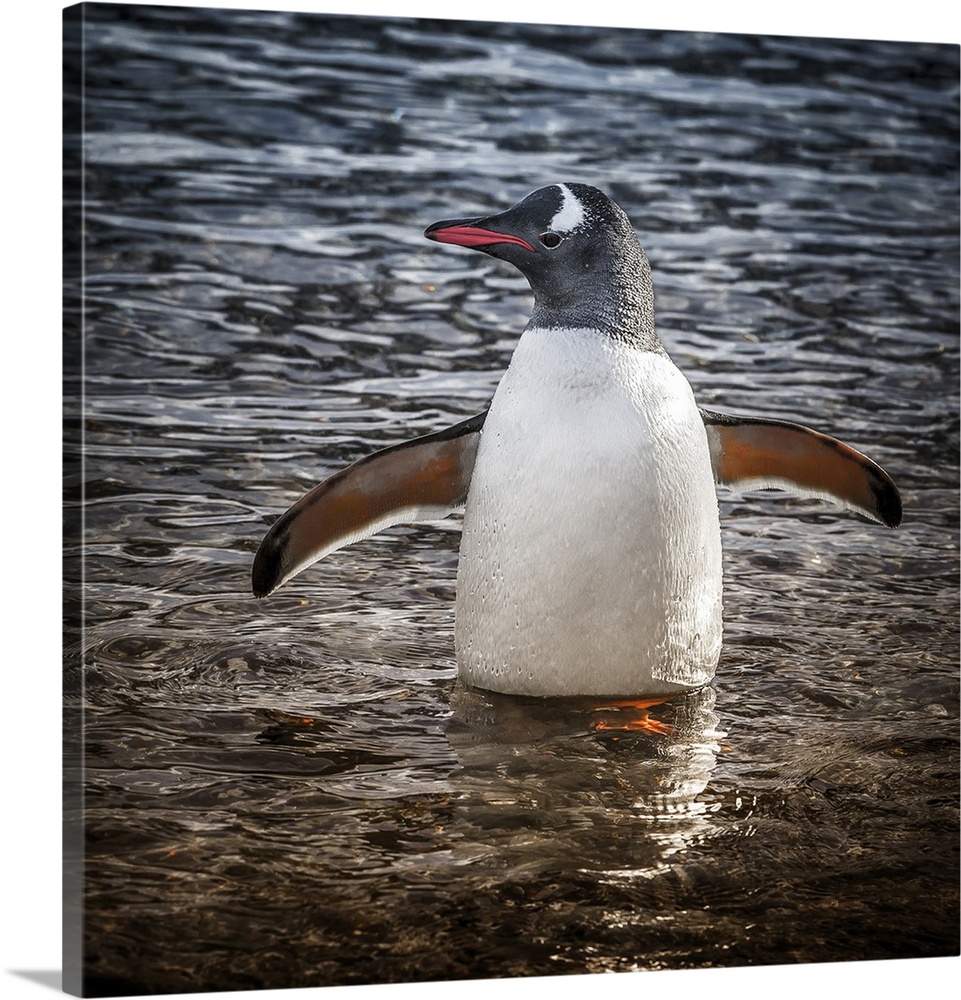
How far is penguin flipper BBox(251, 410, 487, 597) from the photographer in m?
3.44

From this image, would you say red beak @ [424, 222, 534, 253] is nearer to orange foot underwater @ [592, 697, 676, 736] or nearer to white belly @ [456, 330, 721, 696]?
white belly @ [456, 330, 721, 696]

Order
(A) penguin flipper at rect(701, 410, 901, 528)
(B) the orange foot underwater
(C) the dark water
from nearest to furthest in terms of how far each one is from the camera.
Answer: (C) the dark water
(B) the orange foot underwater
(A) penguin flipper at rect(701, 410, 901, 528)

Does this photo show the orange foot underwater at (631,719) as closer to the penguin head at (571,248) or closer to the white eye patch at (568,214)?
the penguin head at (571,248)

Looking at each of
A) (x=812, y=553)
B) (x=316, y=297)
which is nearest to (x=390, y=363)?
(x=316, y=297)

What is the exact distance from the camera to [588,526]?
3381 mm

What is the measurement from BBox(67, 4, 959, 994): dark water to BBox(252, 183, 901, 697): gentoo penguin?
10 cm

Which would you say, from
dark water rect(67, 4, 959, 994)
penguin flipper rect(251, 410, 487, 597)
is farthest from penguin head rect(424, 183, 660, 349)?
penguin flipper rect(251, 410, 487, 597)

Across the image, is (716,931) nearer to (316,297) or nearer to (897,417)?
(897,417)

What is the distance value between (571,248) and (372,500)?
0.64 meters

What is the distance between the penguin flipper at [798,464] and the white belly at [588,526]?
9.1 inches

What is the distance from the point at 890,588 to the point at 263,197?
1.54m

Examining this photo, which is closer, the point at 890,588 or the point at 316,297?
the point at 316,297

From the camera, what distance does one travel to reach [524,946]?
3.14 meters

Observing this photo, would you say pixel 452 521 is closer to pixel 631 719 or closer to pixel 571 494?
pixel 571 494
